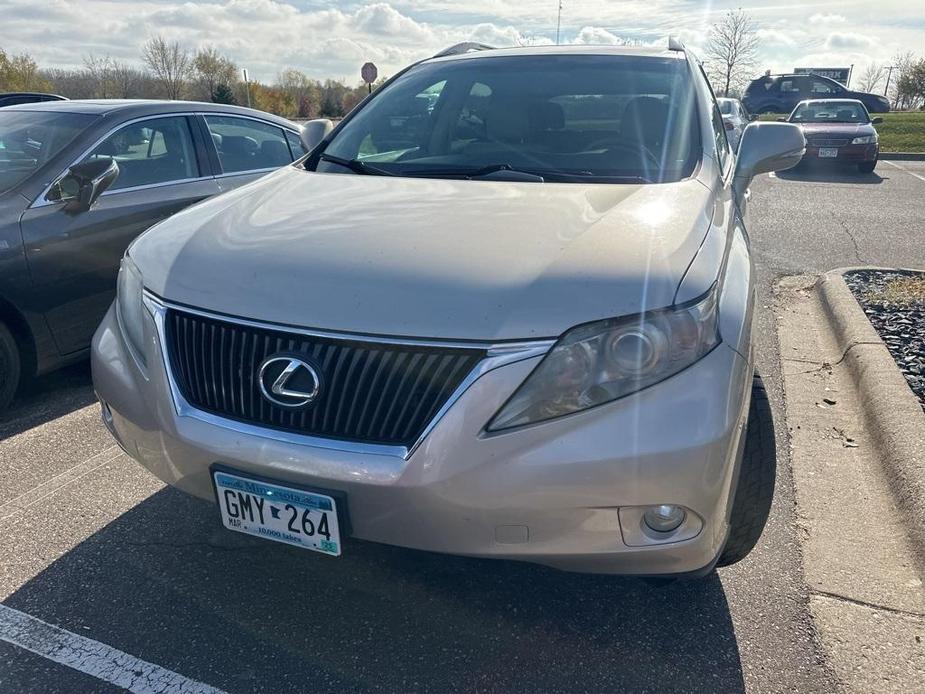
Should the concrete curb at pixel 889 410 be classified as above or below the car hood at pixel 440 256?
below

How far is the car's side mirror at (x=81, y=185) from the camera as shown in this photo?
3730 mm

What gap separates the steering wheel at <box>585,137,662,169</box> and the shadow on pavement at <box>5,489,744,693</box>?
156 centimetres

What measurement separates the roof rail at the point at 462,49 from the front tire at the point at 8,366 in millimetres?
2641

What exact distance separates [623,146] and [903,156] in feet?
56.3

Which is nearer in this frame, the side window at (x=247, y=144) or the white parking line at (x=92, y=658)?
the white parking line at (x=92, y=658)

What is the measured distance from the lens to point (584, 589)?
2.34 metres

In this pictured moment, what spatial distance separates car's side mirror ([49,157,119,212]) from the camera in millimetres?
3730

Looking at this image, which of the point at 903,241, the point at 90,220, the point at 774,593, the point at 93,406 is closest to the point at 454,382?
the point at 774,593

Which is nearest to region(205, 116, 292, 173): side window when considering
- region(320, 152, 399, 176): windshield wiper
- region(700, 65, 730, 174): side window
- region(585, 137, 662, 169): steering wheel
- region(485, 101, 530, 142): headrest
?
region(320, 152, 399, 176): windshield wiper

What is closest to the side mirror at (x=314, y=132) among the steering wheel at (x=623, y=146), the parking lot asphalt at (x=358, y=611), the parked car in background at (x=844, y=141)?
the steering wheel at (x=623, y=146)

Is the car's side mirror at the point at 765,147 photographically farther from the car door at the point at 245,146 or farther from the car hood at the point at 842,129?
the car hood at the point at 842,129

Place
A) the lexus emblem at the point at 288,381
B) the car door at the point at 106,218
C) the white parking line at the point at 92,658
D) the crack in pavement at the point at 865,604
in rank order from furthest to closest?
1. the car door at the point at 106,218
2. the crack in pavement at the point at 865,604
3. the white parking line at the point at 92,658
4. the lexus emblem at the point at 288,381

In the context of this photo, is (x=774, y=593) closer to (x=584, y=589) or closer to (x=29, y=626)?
(x=584, y=589)

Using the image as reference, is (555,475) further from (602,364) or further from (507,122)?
(507,122)
